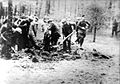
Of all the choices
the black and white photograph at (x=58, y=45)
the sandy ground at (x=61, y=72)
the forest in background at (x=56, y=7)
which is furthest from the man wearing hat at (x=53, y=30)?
the sandy ground at (x=61, y=72)

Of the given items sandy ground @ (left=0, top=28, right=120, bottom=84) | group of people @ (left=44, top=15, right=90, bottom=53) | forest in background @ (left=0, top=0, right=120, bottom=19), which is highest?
forest in background @ (left=0, top=0, right=120, bottom=19)

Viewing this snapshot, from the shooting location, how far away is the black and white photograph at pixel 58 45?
5.53 metres

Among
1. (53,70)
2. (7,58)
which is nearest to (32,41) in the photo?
(7,58)

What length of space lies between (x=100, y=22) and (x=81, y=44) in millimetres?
1076

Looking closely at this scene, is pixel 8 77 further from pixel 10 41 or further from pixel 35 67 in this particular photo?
pixel 10 41

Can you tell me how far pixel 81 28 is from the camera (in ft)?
25.2

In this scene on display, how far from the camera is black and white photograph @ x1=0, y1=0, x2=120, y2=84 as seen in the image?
5.53 m

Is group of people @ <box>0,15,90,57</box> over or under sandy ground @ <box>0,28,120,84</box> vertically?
over

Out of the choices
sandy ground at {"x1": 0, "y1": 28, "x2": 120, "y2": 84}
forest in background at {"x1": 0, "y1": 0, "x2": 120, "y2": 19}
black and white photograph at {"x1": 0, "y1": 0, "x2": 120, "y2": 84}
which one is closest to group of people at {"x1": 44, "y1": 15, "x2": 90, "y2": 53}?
black and white photograph at {"x1": 0, "y1": 0, "x2": 120, "y2": 84}

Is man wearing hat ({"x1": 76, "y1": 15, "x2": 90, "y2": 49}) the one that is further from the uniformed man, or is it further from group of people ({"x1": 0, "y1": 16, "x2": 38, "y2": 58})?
group of people ({"x1": 0, "y1": 16, "x2": 38, "y2": 58})

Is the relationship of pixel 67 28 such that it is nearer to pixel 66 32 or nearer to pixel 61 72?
pixel 66 32

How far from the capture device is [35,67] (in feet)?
19.3

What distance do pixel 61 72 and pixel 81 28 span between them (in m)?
2.34

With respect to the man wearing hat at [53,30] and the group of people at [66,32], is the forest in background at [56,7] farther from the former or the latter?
the man wearing hat at [53,30]
